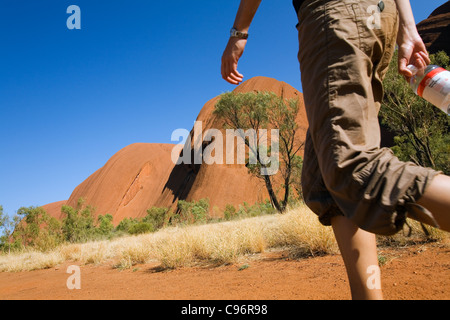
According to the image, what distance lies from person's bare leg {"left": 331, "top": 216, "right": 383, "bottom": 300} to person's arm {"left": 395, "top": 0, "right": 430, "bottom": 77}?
650mm

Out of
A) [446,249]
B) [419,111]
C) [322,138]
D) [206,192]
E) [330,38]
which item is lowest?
[206,192]

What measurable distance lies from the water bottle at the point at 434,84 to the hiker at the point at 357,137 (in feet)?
0.33

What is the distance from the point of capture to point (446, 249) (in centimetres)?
270

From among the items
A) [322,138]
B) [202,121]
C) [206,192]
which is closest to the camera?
[322,138]

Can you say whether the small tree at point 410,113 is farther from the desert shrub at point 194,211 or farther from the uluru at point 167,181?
the uluru at point 167,181

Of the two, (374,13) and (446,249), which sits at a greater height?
(374,13)

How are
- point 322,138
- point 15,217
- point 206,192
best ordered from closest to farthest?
point 322,138, point 15,217, point 206,192

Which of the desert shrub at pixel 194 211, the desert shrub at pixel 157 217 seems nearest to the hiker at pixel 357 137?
the desert shrub at pixel 194 211

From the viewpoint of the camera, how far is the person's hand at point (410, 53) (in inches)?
43.0

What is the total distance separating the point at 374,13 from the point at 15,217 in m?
21.3

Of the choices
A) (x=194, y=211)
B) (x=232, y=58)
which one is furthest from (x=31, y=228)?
(x=232, y=58)

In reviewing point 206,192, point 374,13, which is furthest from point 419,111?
point 206,192

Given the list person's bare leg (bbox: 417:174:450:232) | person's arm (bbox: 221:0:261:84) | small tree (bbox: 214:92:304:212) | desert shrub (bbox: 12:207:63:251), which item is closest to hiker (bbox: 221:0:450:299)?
person's bare leg (bbox: 417:174:450:232)
